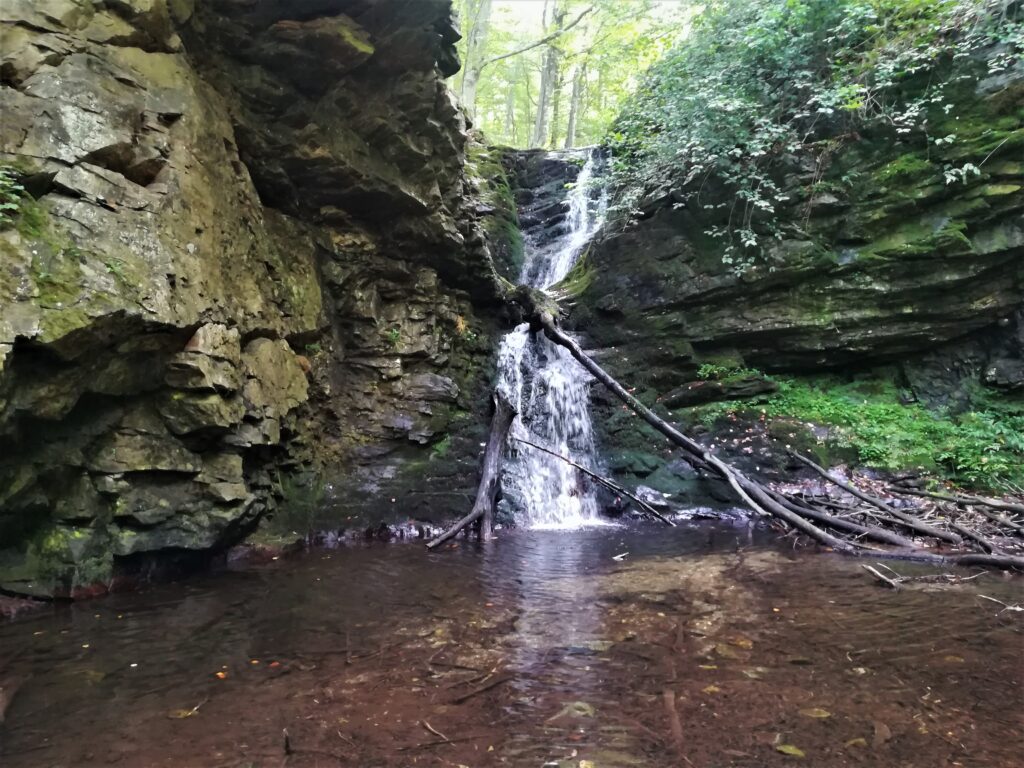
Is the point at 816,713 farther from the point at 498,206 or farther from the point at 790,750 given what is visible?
the point at 498,206

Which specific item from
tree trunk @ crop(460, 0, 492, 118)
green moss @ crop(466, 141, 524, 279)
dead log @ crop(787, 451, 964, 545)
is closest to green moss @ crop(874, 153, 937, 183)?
dead log @ crop(787, 451, 964, 545)

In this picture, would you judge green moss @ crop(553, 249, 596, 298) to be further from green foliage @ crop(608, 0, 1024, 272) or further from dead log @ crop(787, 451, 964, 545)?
dead log @ crop(787, 451, 964, 545)

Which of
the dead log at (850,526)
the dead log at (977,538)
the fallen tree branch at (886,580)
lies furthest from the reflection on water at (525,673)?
the dead log at (850,526)

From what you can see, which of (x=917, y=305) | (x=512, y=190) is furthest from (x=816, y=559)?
(x=512, y=190)

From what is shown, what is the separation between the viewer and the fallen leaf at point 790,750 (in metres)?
2.63

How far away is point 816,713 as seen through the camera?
2998 millimetres

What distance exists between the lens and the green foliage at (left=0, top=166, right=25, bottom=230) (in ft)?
14.3

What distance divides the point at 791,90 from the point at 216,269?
968 cm

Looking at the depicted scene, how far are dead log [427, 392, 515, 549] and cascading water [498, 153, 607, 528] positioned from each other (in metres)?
0.89

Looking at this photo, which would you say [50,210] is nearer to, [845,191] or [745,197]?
[745,197]

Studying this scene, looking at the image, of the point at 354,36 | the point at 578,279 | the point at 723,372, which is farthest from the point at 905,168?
the point at 354,36

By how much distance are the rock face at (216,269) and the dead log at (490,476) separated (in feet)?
2.12

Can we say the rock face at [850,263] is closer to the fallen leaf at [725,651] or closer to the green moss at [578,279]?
the green moss at [578,279]

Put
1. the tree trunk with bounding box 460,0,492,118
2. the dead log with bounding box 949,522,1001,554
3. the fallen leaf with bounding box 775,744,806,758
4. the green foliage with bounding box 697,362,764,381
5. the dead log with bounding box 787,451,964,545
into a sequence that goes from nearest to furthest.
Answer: the fallen leaf with bounding box 775,744,806,758 < the dead log with bounding box 949,522,1001,554 < the dead log with bounding box 787,451,964,545 < the green foliage with bounding box 697,362,764,381 < the tree trunk with bounding box 460,0,492,118
